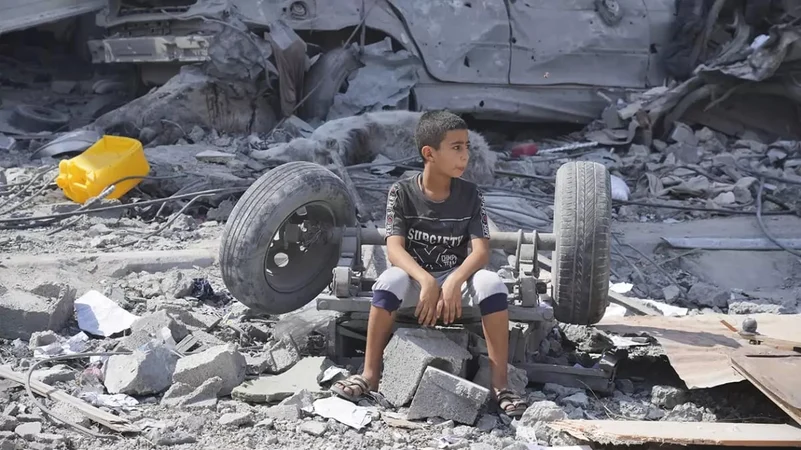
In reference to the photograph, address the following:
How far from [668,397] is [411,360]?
1.16 metres

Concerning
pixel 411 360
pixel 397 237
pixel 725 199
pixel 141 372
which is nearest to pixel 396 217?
pixel 397 237

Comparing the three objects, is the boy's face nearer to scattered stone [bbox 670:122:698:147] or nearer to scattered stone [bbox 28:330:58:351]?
scattered stone [bbox 28:330:58:351]

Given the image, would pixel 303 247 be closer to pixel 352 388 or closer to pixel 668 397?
pixel 352 388

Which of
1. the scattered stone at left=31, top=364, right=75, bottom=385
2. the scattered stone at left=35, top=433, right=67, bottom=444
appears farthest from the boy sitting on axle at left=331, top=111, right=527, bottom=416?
the scattered stone at left=31, top=364, right=75, bottom=385

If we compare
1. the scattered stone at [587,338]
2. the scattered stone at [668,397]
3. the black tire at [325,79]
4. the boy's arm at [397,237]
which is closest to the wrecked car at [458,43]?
the black tire at [325,79]

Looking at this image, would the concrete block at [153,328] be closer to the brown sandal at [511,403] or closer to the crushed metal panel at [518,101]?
the brown sandal at [511,403]

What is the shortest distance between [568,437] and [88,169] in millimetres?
5415

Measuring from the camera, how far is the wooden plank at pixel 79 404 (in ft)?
11.5

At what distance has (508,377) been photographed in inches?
155

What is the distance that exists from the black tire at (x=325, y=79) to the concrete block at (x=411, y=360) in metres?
7.18

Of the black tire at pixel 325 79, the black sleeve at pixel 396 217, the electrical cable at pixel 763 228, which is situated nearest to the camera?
the black sleeve at pixel 396 217

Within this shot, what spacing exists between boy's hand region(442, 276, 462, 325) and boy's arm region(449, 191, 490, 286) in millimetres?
41

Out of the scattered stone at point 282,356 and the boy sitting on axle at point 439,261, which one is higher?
the boy sitting on axle at point 439,261

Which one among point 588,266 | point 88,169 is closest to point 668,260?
point 588,266
